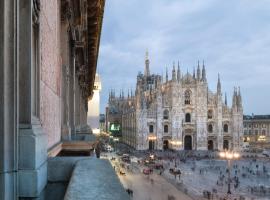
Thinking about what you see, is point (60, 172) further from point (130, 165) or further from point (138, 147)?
point (138, 147)

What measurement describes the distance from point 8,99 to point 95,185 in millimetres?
742

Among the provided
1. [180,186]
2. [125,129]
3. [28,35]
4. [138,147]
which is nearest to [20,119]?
[28,35]

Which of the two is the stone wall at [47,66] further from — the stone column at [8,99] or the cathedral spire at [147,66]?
the cathedral spire at [147,66]

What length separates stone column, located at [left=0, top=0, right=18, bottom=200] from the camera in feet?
7.96

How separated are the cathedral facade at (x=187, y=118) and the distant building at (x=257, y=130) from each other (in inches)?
1186

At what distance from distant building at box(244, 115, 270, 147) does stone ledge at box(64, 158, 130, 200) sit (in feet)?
369

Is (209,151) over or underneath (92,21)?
underneath

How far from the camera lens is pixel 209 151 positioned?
8150 cm

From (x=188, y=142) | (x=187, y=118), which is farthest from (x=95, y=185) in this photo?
(x=188, y=142)

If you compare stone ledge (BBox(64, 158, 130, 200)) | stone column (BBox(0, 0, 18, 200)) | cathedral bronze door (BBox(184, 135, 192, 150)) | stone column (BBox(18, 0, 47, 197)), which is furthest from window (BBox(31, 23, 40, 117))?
cathedral bronze door (BBox(184, 135, 192, 150))

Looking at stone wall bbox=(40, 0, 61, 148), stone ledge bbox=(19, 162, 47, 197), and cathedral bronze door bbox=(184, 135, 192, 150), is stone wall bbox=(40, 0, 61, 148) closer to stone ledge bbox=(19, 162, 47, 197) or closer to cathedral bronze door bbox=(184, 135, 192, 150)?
stone ledge bbox=(19, 162, 47, 197)

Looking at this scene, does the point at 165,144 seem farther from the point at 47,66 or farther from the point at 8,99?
the point at 8,99

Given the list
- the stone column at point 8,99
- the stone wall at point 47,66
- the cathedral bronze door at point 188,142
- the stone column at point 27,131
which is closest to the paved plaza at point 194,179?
the cathedral bronze door at point 188,142

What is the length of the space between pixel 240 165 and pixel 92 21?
57994mm
